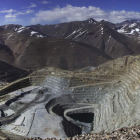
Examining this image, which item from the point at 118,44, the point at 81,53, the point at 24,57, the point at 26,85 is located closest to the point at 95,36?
the point at 118,44

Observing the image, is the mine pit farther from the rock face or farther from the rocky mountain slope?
the rocky mountain slope

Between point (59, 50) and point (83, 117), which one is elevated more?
point (59, 50)

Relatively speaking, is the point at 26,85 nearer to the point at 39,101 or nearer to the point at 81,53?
the point at 39,101

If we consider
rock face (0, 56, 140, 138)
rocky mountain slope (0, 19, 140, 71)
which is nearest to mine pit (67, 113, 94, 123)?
rock face (0, 56, 140, 138)

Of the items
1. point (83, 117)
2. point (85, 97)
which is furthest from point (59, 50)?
point (83, 117)

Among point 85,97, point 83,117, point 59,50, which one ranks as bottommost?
point 83,117

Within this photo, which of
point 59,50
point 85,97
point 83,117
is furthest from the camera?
point 59,50

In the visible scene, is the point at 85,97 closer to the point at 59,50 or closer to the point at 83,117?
the point at 83,117

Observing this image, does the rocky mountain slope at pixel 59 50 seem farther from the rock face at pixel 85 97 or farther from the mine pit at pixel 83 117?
the mine pit at pixel 83 117

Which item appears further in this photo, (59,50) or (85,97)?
(59,50)
